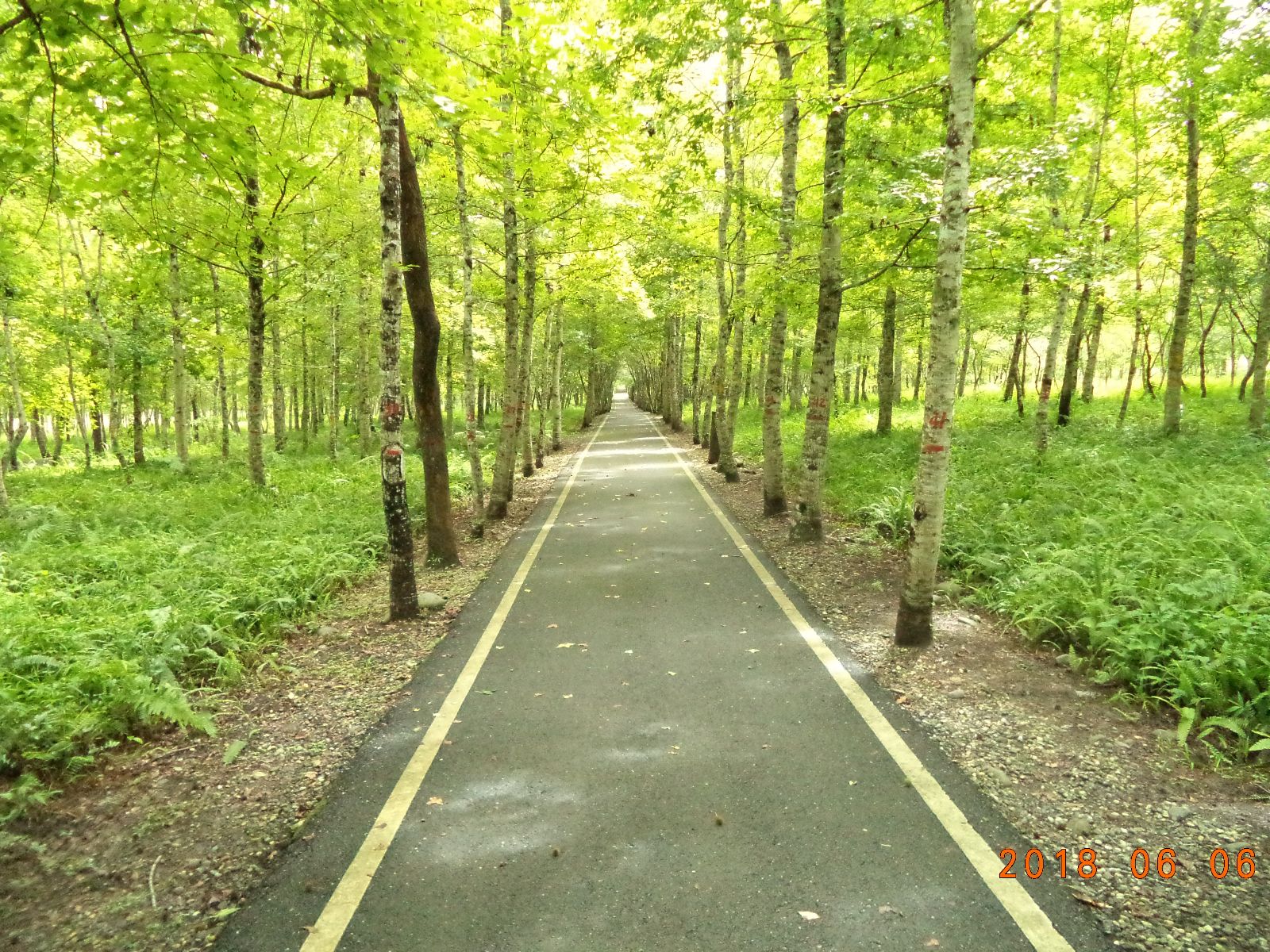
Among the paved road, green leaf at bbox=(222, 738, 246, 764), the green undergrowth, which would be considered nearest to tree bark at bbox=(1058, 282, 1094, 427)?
the green undergrowth

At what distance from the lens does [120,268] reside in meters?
20.4

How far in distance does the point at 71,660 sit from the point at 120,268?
20147mm

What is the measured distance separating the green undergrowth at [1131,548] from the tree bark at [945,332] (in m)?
1.24

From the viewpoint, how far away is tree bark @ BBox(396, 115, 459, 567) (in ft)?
28.3

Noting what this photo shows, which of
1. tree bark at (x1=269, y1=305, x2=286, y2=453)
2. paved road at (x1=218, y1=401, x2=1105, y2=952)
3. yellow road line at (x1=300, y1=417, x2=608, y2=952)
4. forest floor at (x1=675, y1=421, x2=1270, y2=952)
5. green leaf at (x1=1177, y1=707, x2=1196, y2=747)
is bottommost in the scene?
yellow road line at (x1=300, y1=417, x2=608, y2=952)

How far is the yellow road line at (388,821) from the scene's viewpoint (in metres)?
3.05

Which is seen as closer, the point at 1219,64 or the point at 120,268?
the point at 1219,64

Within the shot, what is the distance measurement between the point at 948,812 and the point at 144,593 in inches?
321

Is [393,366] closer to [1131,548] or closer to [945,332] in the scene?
[945,332]

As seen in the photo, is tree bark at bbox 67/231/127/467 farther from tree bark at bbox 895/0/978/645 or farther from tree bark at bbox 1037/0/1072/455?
tree bark at bbox 1037/0/1072/455

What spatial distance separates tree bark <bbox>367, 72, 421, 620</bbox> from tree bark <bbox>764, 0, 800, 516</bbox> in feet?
17.9

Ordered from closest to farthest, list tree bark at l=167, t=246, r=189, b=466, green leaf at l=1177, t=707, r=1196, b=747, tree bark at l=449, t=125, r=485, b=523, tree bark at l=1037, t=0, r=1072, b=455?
green leaf at l=1177, t=707, r=1196, b=747
tree bark at l=449, t=125, r=485, b=523
tree bark at l=1037, t=0, r=1072, b=455
tree bark at l=167, t=246, r=189, b=466

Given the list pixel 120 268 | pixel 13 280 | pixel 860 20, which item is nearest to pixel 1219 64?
pixel 860 20

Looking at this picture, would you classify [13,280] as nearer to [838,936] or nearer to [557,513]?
[557,513]
